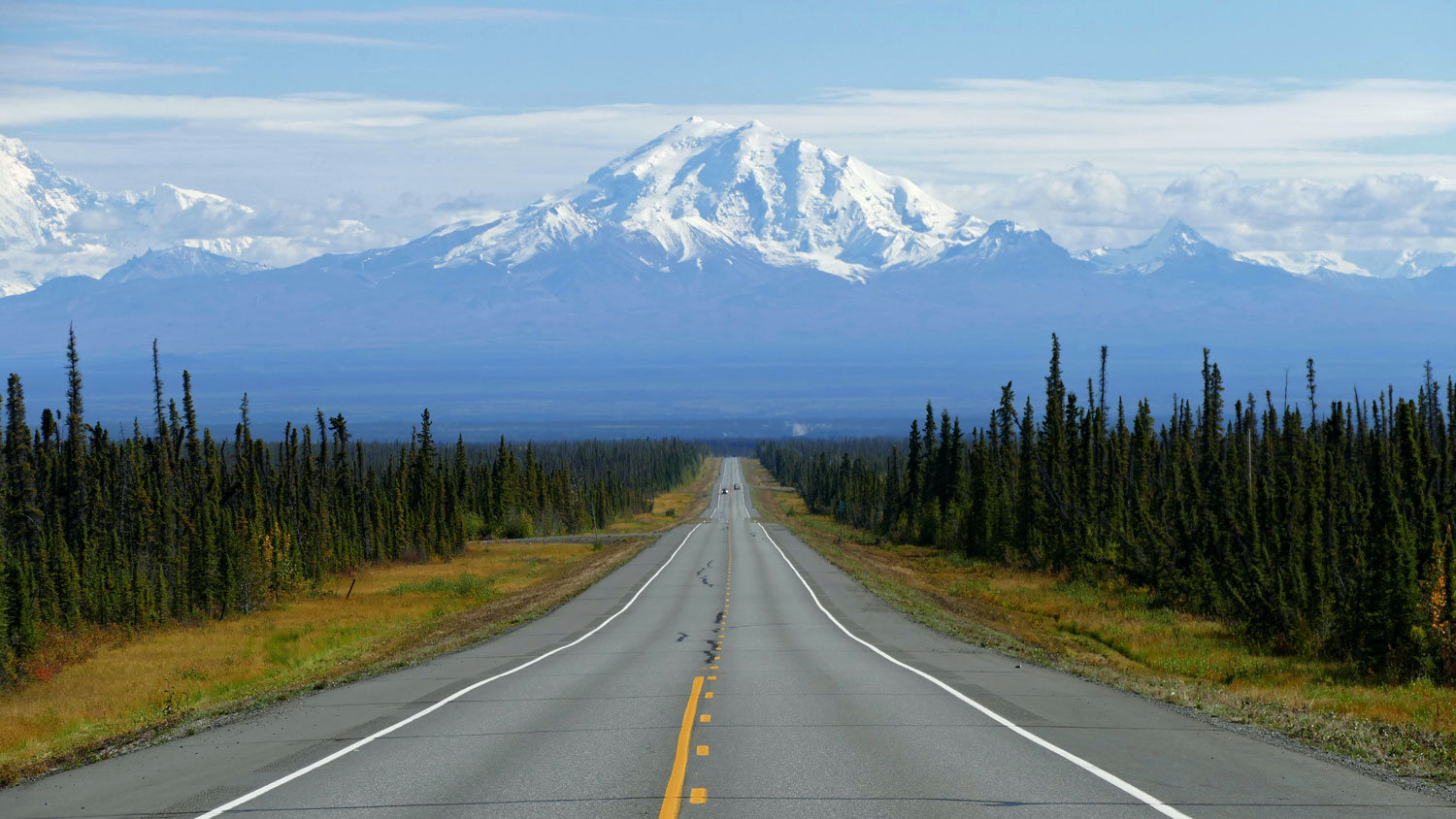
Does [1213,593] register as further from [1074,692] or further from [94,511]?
[94,511]

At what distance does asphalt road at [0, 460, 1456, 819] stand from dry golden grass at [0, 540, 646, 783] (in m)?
2.73

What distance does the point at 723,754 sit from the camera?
43.5 ft

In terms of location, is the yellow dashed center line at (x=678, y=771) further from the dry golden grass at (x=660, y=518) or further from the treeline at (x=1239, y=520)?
the dry golden grass at (x=660, y=518)

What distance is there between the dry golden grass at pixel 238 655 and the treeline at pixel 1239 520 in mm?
24414

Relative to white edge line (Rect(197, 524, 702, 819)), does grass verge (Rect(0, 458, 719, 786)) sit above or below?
below

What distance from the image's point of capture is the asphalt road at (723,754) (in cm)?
1102

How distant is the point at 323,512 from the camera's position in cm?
9206

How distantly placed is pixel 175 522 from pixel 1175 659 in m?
69.3

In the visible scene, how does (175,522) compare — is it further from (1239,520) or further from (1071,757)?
(1071,757)

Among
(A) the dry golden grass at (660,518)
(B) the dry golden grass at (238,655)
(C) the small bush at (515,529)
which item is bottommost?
(A) the dry golden grass at (660,518)

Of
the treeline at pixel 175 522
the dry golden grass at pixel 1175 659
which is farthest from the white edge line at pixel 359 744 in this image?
the treeline at pixel 175 522

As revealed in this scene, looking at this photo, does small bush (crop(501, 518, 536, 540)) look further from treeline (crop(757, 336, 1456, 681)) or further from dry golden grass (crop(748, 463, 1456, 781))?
dry golden grass (crop(748, 463, 1456, 781))

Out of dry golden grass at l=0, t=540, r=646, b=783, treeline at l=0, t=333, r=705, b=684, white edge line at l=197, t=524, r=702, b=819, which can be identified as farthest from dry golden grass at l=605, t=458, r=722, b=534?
white edge line at l=197, t=524, r=702, b=819

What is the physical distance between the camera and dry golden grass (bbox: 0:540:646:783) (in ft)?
82.1
